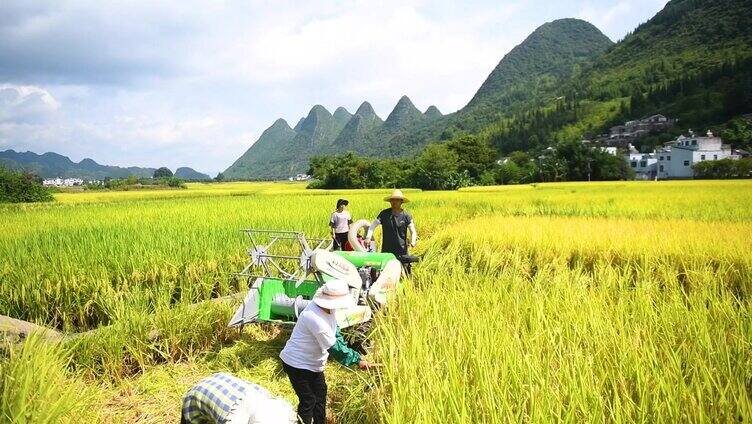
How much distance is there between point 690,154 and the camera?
50281 mm

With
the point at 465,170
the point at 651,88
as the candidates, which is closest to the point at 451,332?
the point at 465,170

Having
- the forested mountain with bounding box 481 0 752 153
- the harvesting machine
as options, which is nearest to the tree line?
the forested mountain with bounding box 481 0 752 153

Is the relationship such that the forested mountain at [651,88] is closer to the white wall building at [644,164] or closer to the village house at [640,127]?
the village house at [640,127]

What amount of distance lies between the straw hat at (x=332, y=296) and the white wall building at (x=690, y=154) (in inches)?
2345

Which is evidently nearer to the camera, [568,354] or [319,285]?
[568,354]

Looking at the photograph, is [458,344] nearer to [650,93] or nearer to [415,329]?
[415,329]

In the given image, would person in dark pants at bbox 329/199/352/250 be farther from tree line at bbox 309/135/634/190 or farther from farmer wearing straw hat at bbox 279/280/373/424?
tree line at bbox 309/135/634/190

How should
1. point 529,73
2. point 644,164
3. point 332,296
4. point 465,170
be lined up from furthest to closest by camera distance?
point 529,73 → point 644,164 → point 465,170 → point 332,296

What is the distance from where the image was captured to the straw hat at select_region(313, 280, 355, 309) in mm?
2521

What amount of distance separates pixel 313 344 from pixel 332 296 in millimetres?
341

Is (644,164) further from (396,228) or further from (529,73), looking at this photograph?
(529,73)

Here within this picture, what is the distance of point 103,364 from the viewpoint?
11.1 feet

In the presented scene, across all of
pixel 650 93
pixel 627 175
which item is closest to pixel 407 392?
pixel 627 175

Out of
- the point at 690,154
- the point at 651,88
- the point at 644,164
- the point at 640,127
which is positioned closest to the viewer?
the point at 690,154
